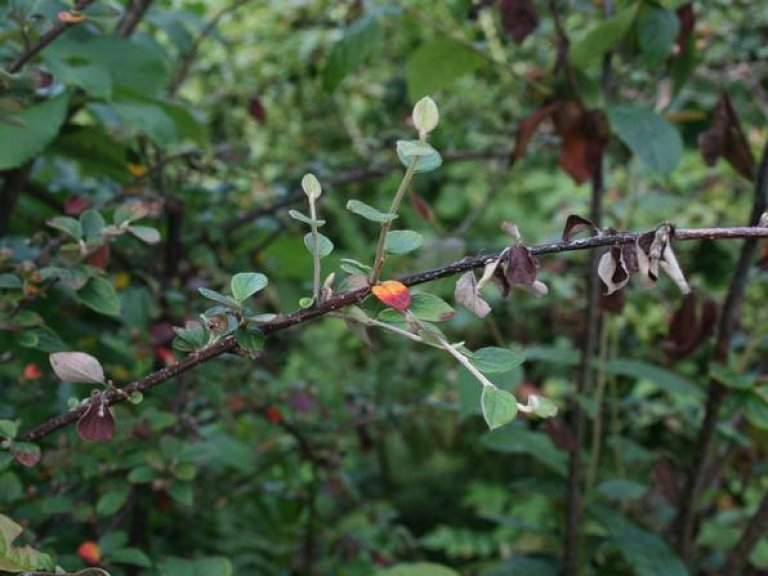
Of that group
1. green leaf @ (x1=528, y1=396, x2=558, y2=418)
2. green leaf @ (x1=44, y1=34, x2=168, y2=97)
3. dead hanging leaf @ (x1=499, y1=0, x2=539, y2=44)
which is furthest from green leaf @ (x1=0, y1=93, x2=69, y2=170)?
green leaf @ (x1=528, y1=396, x2=558, y2=418)

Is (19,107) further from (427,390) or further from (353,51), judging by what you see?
(427,390)

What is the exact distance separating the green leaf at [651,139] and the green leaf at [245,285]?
2.19 ft

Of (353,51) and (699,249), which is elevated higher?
(353,51)

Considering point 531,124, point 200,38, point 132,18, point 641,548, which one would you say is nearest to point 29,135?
point 132,18

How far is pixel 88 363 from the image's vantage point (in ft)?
2.52

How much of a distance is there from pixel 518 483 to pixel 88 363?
906mm

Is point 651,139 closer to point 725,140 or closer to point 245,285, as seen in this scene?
point 725,140

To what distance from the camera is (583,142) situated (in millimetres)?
1326

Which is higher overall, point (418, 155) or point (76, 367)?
point (418, 155)

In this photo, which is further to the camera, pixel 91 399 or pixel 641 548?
pixel 641 548

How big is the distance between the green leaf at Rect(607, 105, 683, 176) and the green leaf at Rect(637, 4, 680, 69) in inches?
3.5

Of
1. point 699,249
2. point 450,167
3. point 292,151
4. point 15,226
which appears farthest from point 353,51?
point 450,167

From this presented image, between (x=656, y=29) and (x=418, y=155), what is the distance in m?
0.76

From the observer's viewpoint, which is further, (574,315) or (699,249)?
(574,315)
